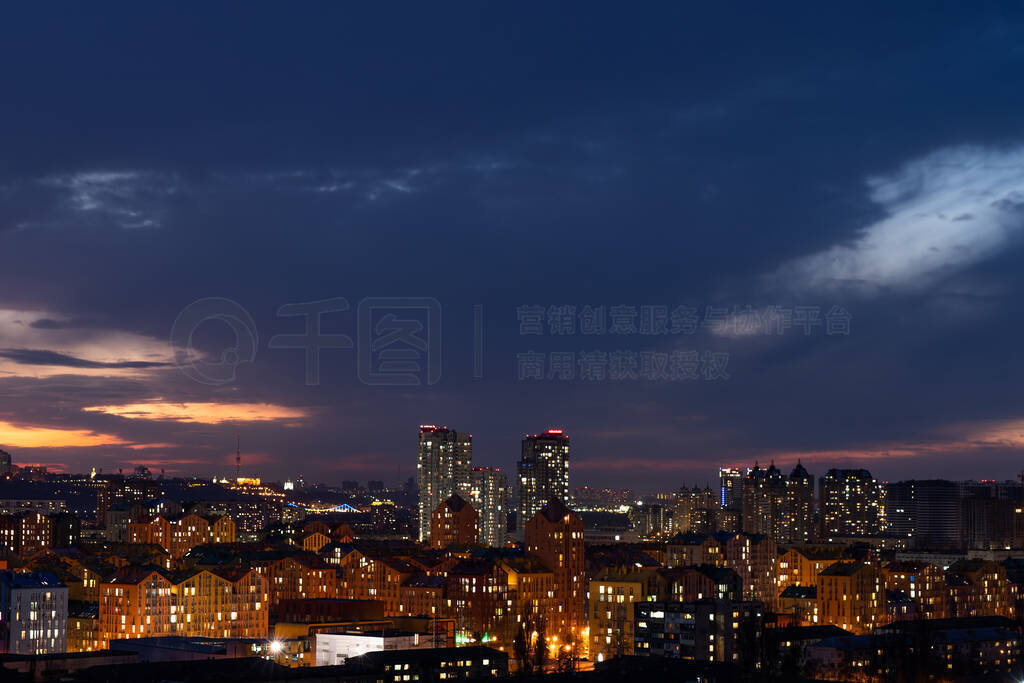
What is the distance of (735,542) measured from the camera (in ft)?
316

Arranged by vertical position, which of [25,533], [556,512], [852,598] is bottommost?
[852,598]

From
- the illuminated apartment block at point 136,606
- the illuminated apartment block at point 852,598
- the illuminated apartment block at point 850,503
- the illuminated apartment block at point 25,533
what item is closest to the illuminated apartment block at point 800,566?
the illuminated apartment block at point 852,598

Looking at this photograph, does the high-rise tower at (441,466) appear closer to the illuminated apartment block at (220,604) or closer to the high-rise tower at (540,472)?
the high-rise tower at (540,472)

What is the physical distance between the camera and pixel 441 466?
16512 centimetres

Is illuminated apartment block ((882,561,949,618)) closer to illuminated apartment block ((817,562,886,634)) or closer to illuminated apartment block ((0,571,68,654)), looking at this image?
illuminated apartment block ((817,562,886,634))

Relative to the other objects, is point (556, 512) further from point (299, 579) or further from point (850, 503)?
point (850, 503)

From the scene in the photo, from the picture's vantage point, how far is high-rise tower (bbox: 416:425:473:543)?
162875 millimetres

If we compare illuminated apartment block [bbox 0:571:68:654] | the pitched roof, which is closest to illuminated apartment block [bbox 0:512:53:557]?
illuminated apartment block [bbox 0:571:68:654]

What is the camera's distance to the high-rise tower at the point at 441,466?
163m

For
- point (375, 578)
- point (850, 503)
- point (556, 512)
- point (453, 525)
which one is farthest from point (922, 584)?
point (850, 503)

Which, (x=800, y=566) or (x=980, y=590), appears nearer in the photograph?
(x=980, y=590)

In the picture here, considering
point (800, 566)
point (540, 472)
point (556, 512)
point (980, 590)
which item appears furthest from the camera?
point (540, 472)

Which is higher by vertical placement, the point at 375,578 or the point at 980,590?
the point at 375,578

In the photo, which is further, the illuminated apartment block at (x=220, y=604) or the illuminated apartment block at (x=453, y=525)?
the illuminated apartment block at (x=453, y=525)
